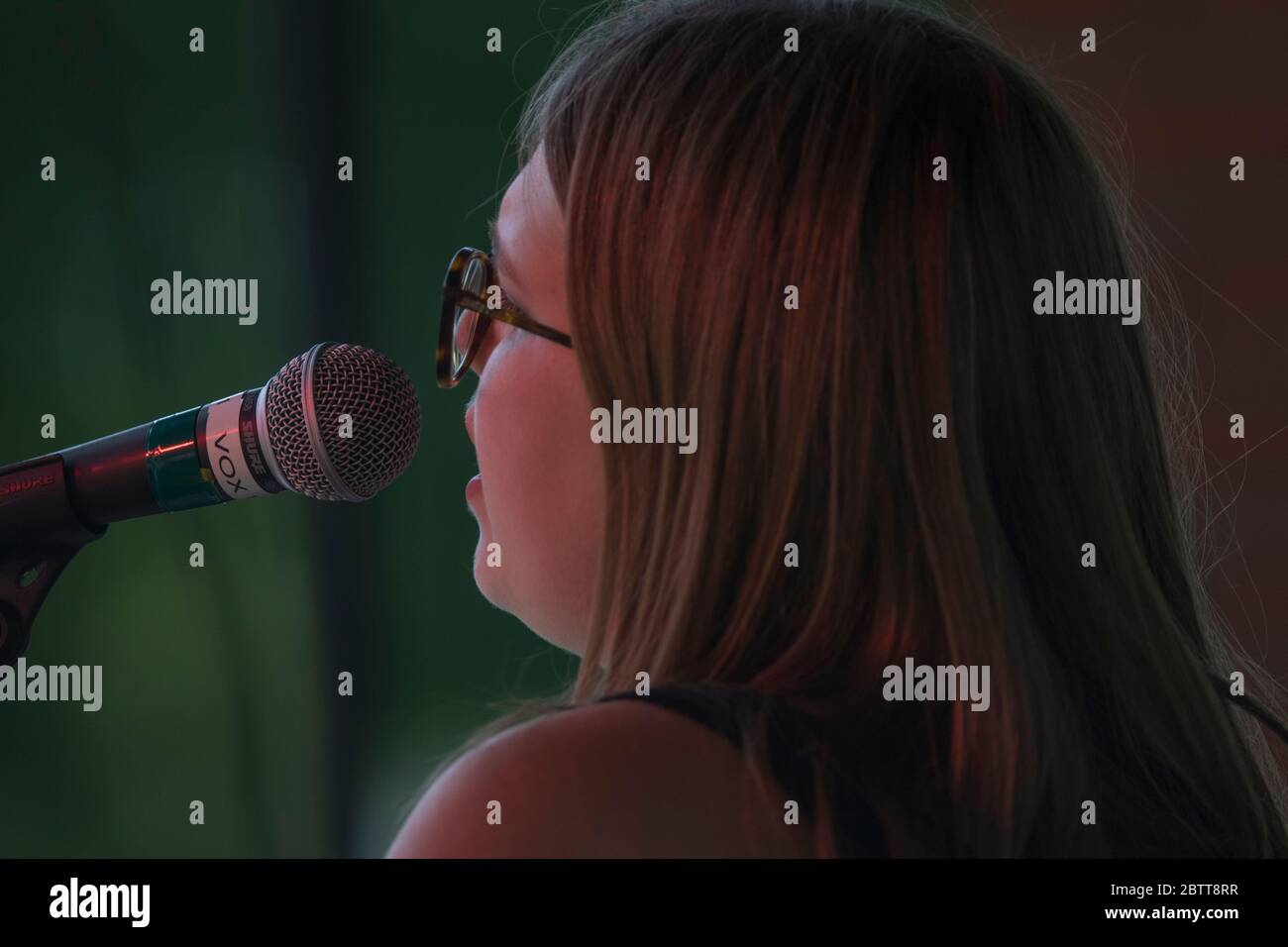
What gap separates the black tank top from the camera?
2.22 feet

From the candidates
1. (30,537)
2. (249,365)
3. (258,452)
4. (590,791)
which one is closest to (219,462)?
(258,452)

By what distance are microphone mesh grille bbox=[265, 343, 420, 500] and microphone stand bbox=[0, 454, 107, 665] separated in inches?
7.1

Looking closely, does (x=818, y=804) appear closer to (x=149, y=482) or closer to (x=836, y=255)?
(x=836, y=255)

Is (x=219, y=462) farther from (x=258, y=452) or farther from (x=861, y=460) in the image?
(x=861, y=460)

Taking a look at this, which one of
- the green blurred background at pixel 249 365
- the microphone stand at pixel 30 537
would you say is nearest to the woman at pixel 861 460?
the microphone stand at pixel 30 537

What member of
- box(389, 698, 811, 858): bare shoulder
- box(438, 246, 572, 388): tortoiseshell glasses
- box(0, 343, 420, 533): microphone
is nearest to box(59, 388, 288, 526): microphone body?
box(0, 343, 420, 533): microphone

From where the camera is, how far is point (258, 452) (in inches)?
37.4

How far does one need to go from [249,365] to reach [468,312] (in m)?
0.96

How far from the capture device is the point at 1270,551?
172cm

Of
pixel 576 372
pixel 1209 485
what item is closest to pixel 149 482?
pixel 576 372

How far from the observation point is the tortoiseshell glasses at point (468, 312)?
0.99 metres

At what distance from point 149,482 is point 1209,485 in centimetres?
132

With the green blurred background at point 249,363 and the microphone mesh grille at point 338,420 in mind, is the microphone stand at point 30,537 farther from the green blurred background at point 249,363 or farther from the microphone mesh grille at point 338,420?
the green blurred background at point 249,363

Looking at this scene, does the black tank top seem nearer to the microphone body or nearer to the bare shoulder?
the bare shoulder
